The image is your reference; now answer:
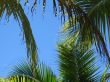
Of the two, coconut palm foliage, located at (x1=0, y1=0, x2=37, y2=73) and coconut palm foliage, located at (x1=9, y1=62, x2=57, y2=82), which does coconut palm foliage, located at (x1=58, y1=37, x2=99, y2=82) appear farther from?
coconut palm foliage, located at (x1=0, y1=0, x2=37, y2=73)

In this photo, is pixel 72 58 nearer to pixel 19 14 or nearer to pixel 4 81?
pixel 4 81

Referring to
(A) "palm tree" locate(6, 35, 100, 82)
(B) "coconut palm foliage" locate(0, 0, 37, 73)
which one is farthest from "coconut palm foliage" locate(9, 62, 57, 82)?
(B) "coconut palm foliage" locate(0, 0, 37, 73)

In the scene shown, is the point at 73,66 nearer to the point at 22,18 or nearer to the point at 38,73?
the point at 38,73

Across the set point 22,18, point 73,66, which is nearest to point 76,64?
point 73,66

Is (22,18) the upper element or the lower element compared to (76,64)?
upper

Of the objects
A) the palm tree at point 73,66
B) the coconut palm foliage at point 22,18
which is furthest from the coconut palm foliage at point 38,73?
the coconut palm foliage at point 22,18

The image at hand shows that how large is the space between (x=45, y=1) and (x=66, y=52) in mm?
5927

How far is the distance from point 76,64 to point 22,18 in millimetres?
5123

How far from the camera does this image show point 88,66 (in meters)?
10.9

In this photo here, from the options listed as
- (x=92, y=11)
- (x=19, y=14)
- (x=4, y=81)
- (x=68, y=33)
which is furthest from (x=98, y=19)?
(x=19, y=14)

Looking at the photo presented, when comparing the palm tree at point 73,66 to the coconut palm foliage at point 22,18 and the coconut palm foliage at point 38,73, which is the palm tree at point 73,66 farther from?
the coconut palm foliage at point 22,18

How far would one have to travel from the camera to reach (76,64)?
10883 mm

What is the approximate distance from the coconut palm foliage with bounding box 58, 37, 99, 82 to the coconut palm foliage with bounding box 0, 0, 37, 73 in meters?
4.37

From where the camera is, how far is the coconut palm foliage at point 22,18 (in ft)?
18.0
